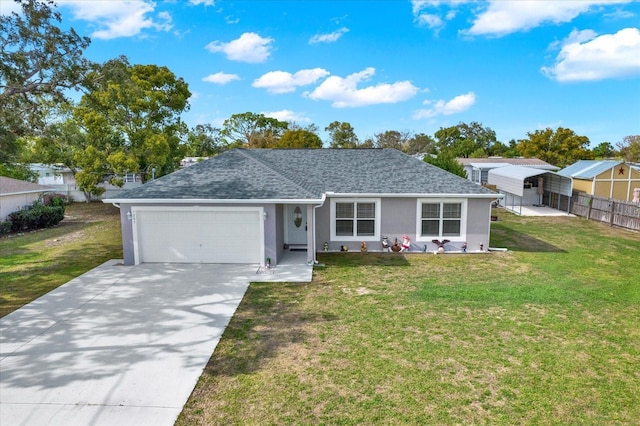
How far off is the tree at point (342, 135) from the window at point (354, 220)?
4708cm

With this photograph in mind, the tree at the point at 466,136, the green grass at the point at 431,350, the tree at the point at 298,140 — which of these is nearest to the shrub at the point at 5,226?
the green grass at the point at 431,350

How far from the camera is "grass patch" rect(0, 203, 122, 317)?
10461mm

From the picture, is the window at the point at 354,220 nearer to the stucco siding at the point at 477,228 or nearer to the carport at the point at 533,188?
the stucco siding at the point at 477,228

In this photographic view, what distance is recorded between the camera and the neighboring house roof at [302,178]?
12.6 metres

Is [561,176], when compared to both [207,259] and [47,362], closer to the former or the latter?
[207,259]

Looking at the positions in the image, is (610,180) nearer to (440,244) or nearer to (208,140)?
(440,244)

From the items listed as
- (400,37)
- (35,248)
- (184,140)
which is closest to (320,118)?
(184,140)

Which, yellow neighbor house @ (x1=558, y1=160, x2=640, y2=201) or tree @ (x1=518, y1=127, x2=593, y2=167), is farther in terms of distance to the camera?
tree @ (x1=518, y1=127, x2=593, y2=167)

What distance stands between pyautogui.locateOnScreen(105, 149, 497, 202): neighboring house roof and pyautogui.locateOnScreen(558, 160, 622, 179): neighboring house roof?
14.3m

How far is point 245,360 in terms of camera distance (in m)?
6.65

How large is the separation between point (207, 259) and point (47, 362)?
6428 mm

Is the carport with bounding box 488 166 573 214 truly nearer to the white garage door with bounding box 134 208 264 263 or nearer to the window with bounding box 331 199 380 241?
the window with bounding box 331 199 380 241

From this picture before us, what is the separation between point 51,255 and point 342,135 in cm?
5067

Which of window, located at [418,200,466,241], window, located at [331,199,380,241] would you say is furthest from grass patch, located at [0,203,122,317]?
window, located at [418,200,466,241]
